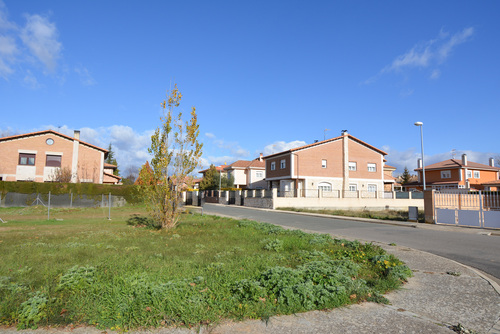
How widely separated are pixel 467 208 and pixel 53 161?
40802mm

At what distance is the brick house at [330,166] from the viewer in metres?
39.5

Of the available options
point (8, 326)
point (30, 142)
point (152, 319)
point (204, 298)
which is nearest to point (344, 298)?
point (204, 298)

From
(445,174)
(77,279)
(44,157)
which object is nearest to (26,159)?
(44,157)

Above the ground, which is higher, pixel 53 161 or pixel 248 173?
pixel 248 173

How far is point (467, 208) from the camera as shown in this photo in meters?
17.1

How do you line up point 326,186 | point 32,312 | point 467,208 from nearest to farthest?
point 32,312, point 467,208, point 326,186

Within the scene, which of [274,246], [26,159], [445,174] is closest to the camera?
Answer: [274,246]

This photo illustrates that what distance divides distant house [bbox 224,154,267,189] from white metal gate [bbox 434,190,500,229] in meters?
39.0

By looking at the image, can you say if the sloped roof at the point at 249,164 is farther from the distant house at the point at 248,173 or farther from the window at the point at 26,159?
the window at the point at 26,159

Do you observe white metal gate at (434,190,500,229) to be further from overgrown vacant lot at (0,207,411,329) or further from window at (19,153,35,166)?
window at (19,153,35,166)

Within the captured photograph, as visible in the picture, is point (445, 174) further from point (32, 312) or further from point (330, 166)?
point (32, 312)

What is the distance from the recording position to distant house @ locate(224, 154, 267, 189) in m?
57.8

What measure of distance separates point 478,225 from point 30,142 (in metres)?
42.8

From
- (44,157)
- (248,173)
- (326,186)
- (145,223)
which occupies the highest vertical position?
(44,157)
